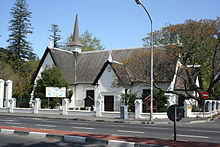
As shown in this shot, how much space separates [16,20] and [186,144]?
56.4 m

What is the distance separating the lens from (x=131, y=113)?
23.1m

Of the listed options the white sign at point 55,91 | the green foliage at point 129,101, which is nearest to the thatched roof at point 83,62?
the white sign at point 55,91

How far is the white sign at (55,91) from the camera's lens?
29.1 metres

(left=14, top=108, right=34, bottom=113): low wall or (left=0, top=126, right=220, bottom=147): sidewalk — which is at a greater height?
(left=0, top=126, right=220, bottom=147): sidewalk

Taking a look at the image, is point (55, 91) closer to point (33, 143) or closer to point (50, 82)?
point (50, 82)

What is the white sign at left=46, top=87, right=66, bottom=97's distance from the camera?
2909 cm

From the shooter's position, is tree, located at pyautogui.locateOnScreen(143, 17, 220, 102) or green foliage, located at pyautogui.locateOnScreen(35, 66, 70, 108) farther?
green foliage, located at pyautogui.locateOnScreen(35, 66, 70, 108)

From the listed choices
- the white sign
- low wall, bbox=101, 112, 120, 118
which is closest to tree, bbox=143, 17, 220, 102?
low wall, bbox=101, 112, 120, 118

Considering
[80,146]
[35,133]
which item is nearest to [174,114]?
[80,146]

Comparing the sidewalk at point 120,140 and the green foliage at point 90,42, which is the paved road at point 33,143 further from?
the green foliage at point 90,42

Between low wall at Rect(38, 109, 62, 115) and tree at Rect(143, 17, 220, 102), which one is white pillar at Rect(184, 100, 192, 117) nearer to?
tree at Rect(143, 17, 220, 102)

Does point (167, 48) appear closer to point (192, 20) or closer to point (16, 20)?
point (192, 20)

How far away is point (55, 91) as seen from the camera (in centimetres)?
2964

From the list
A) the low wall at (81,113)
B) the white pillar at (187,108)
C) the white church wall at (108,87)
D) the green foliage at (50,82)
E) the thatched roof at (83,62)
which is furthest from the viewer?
the thatched roof at (83,62)
